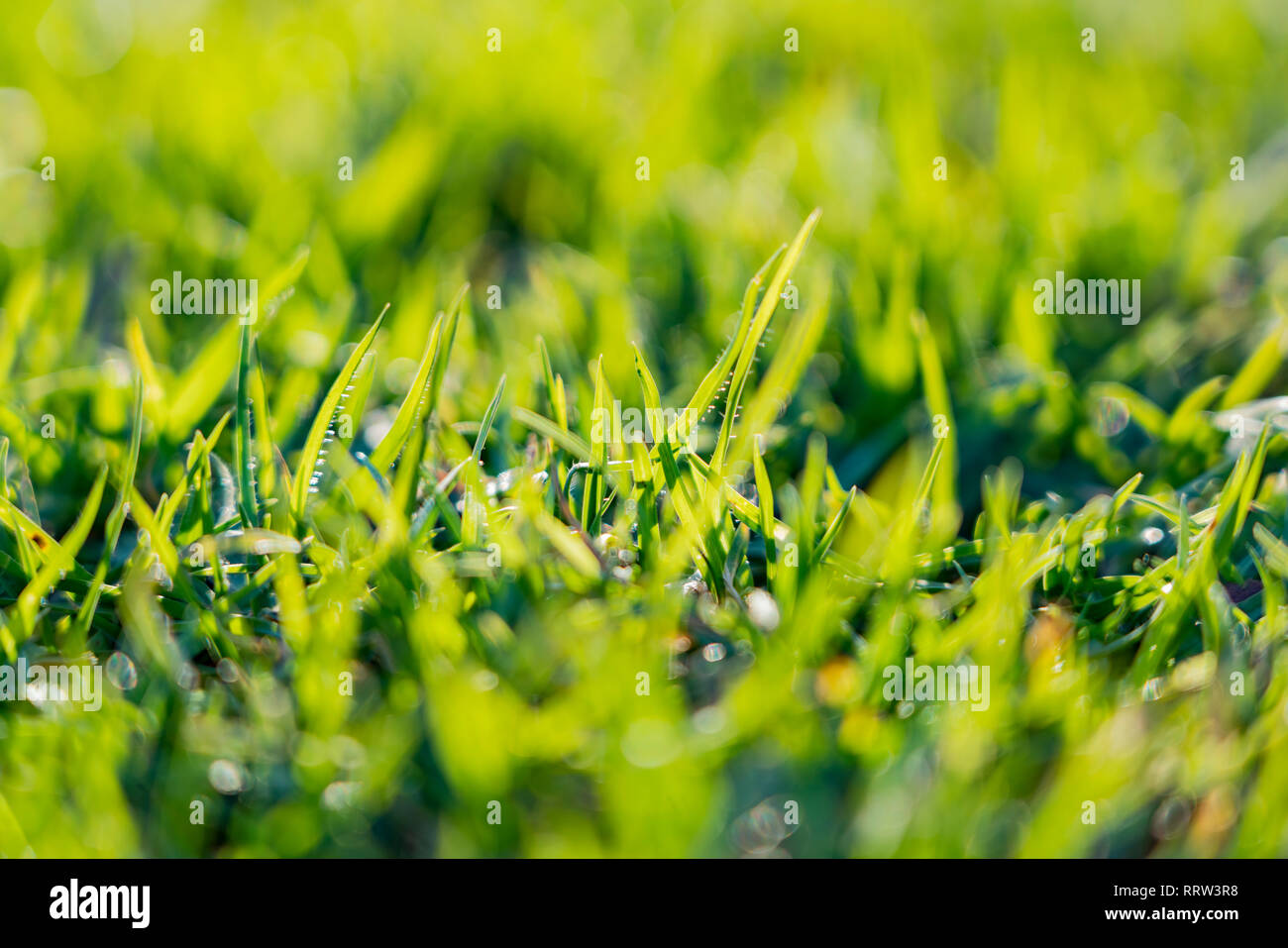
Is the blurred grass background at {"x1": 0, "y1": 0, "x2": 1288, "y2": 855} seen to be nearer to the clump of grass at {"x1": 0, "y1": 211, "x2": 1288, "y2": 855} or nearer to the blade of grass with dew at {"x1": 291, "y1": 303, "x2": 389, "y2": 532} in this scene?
the clump of grass at {"x1": 0, "y1": 211, "x2": 1288, "y2": 855}

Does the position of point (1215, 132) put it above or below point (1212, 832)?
above

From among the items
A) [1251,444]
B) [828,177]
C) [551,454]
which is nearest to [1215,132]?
[828,177]

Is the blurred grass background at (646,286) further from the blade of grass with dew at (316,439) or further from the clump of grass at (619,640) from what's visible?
the blade of grass with dew at (316,439)

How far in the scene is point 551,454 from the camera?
4.53 ft

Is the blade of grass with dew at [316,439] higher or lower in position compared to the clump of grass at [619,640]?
higher

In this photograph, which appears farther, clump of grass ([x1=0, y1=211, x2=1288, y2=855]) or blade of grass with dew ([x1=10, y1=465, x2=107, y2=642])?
blade of grass with dew ([x1=10, y1=465, x2=107, y2=642])

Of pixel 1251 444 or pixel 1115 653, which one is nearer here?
pixel 1115 653

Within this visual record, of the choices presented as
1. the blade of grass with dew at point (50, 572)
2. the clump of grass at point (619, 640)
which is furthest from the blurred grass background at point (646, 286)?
Result: the blade of grass with dew at point (50, 572)

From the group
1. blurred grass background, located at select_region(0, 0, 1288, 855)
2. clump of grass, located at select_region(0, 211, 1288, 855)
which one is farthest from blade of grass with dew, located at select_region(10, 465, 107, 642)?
blurred grass background, located at select_region(0, 0, 1288, 855)

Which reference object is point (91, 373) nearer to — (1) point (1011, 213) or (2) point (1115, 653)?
(2) point (1115, 653)

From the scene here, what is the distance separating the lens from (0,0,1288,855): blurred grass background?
3.56ft

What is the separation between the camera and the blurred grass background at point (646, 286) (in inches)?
42.7

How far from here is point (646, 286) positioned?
1.83 metres

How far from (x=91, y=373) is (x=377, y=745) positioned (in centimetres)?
78
